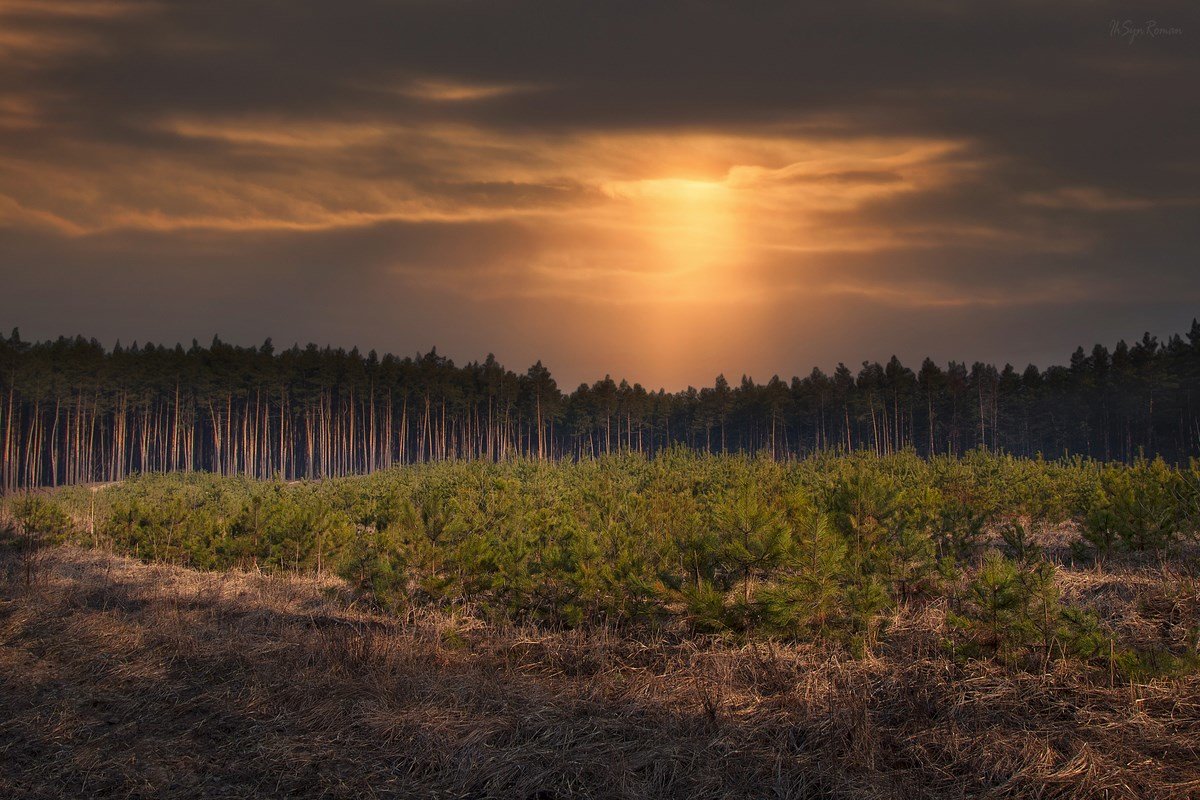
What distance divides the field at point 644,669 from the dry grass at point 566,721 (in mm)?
25

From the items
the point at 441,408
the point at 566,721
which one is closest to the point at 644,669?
the point at 566,721

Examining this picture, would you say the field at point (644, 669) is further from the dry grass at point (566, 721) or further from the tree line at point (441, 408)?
the tree line at point (441, 408)

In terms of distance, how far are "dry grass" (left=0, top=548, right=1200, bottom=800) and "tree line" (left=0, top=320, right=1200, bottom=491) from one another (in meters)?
59.9

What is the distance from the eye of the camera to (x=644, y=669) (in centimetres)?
704

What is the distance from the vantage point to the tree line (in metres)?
71.2

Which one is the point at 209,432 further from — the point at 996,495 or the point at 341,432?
the point at 996,495

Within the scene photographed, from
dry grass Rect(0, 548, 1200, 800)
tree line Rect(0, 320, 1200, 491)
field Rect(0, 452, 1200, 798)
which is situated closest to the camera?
dry grass Rect(0, 548, 1200, 800)

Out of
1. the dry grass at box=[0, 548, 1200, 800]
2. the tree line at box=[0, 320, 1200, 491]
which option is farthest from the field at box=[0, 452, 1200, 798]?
the tree line at box=[0, 320, 1200, 491]

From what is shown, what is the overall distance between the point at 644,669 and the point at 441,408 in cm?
8677

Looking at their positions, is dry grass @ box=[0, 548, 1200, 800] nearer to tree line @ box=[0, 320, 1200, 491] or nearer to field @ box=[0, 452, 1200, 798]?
field @ box=[0, 452, 1200, 798]

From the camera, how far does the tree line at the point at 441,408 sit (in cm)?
7119

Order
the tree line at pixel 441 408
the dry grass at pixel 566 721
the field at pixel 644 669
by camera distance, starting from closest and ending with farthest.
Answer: the dry grass at pixel 566 721 < the field at pixel 644 669 < the tree line at pixel 441 408

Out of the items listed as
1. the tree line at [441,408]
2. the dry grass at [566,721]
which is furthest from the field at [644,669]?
the tree line at [441,408]

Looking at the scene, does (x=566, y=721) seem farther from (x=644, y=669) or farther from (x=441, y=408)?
(x=441, y=408)
